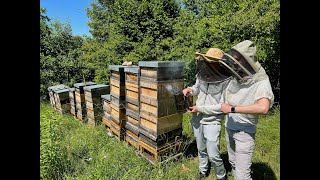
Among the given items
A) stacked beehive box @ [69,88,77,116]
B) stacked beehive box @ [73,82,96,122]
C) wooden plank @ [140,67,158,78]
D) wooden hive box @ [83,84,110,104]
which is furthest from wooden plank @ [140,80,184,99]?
stacked beehive box @ [69,88,77,116]

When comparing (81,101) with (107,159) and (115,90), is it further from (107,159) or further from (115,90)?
(107,159)

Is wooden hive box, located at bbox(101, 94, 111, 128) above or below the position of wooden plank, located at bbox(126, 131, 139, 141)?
above

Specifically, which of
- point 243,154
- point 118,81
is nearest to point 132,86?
point 118,81

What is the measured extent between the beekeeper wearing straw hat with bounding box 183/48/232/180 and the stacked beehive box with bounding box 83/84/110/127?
3059mm

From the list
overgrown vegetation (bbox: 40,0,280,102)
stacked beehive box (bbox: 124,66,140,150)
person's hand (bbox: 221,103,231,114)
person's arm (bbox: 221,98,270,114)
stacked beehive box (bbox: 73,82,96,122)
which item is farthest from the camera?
overgrown vegetation (bbox: 40,0,280,102)

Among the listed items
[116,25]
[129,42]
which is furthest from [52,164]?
[116,25]

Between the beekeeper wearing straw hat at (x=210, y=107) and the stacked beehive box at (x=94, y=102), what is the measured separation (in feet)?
10.0

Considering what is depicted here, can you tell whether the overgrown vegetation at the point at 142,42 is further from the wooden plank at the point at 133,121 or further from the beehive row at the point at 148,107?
the wooden plank at the point at 133,121

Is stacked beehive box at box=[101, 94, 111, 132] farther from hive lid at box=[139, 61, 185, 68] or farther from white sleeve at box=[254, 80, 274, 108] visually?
white sleeve at box=[254, 80, 274, 108]

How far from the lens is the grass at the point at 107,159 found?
329 cm

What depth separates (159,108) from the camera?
3.75 metres

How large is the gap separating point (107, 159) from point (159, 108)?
1.08 metres

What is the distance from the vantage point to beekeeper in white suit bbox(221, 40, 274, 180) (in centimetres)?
255
